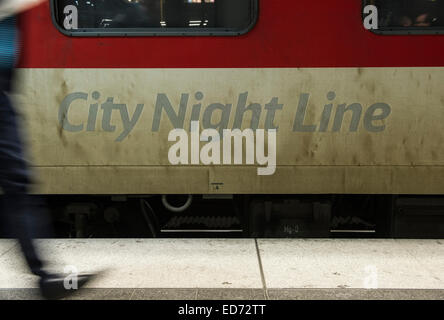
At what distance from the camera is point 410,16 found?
382 cm

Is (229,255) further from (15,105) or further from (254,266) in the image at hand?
(15,105)

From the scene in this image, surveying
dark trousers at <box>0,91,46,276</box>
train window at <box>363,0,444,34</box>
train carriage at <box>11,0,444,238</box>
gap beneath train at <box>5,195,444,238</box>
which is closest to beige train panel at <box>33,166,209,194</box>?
train carriage at <box>11,0,444,238</box>

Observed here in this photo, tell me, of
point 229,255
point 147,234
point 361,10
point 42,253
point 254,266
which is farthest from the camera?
point 147,234

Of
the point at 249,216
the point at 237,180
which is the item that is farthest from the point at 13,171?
the point at 249,216

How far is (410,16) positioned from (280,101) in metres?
1.23

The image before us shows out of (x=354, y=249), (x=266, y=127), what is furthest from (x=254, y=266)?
(x=266, y=127)

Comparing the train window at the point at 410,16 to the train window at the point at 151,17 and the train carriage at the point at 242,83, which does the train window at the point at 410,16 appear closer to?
the train carriage at the point at 242,83

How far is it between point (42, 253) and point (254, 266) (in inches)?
56.4

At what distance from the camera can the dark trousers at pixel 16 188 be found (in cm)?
239

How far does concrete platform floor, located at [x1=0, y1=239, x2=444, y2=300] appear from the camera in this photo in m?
2.84

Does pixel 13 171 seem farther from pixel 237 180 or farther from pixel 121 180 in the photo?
pixel 237 180

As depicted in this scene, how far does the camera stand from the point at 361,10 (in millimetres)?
3779

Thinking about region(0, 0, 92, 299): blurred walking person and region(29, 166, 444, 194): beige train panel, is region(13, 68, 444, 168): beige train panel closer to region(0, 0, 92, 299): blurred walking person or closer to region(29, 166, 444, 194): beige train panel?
region(29, 166, 444, 194): beige train panel

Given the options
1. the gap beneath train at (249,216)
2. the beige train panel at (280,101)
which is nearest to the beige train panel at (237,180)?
the beige train panel at (280,101)
